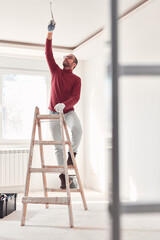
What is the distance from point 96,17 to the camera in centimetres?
384

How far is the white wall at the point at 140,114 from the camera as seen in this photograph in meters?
0.59

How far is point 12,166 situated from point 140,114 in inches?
182

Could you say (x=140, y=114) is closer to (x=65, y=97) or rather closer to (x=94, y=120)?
(x=65, y=97)

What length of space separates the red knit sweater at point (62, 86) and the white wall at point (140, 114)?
268 cm

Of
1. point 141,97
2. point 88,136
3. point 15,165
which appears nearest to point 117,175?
point 141,97

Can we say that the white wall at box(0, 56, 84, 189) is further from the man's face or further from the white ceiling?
the man's face

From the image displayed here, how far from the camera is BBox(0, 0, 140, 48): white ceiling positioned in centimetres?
345

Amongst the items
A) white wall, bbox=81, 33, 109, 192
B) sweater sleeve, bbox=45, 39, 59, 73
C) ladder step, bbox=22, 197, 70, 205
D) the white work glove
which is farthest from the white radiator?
ladder step, bbox=22, 197, 70, 205

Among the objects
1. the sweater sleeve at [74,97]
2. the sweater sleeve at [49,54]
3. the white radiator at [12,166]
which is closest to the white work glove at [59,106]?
the sweater sleeve at [74,97]

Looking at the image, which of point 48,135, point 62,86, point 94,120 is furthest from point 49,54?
point 48,135

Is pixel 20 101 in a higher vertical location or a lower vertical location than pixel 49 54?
lower

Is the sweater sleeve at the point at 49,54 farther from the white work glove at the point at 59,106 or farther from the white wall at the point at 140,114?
the white wall at the point at 140,114

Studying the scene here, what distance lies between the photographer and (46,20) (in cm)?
394

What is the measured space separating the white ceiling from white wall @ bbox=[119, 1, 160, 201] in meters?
2.47
